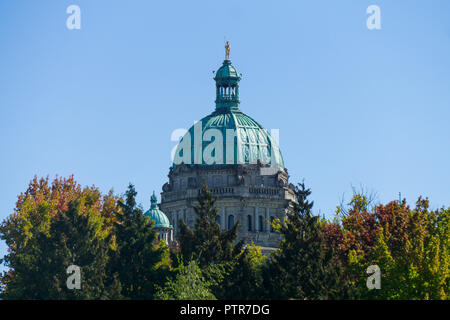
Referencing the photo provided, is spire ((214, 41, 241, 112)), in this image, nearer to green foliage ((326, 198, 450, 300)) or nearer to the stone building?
the stone building

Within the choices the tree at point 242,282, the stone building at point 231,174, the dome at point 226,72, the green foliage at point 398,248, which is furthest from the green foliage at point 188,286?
the dome at point 226,72

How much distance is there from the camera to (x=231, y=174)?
6289 inches

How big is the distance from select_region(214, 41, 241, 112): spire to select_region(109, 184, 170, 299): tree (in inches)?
2710

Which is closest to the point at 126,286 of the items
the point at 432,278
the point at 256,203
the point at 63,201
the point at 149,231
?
the point at 149,231

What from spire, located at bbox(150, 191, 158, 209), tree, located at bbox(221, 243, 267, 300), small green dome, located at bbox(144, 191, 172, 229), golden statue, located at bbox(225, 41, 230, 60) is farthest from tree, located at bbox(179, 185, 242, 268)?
golden statue, located at bbox(225, 41, 230, 60)

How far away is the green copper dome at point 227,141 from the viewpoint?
16112cm

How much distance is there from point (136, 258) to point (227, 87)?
76680 mm

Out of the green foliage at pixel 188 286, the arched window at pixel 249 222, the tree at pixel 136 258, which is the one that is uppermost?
the arched window at pixel 249 222

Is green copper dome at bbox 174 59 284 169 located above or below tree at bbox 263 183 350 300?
above

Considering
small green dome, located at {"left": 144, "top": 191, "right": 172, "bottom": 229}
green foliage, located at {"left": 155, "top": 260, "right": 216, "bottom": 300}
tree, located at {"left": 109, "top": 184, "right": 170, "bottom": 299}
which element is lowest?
green foliage, located at {"left": 155, "top": 260, "right": 216, "bottom": 300}

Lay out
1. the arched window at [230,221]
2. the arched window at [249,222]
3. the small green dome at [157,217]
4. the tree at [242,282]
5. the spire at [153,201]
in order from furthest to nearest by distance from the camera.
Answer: the arched window at [249,222], the arched window at [230,221], the spire at [153,201], the small green dome at [157,217], the tree at [242,282]

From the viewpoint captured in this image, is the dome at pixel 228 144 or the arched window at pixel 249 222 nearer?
the arched window at pixel 249 222

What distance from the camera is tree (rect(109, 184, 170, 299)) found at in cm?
9075

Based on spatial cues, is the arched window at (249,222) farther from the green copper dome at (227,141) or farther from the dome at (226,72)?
the dome at (226,72)
